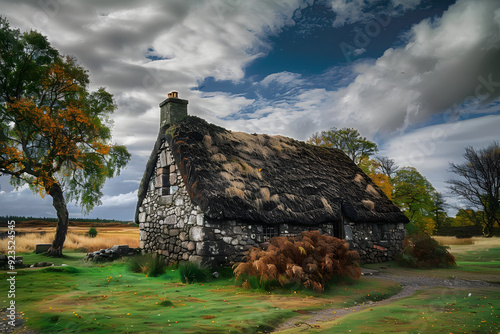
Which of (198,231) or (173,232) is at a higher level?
(198,231)

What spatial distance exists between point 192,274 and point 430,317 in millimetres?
6404

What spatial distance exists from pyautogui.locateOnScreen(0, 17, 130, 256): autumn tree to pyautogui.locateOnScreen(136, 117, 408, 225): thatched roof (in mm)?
7409

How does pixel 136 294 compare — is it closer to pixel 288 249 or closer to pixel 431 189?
pixel 288 249

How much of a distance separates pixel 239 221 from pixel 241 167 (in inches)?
102

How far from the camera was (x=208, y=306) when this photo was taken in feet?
22.3

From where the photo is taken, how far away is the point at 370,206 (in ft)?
51.0

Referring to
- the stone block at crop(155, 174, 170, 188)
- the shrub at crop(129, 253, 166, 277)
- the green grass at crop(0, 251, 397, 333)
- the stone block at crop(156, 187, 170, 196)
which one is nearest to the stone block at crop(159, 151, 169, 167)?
the stone block at crop(155, 174, 170, 188)

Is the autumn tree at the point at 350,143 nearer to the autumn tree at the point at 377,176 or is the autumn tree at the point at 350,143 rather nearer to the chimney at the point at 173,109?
the autumn tree at the point at 377,176

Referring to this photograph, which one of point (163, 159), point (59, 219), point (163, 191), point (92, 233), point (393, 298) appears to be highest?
point (163, 159)

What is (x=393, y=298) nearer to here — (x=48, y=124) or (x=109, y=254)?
(x=109, y=254)

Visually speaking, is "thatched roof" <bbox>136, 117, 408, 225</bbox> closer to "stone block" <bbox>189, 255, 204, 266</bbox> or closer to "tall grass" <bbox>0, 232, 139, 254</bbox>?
"stone block" <bbox>189, 255, 204, 266</bbox>

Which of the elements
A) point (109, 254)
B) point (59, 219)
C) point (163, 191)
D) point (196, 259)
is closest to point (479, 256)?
point (196, 259)

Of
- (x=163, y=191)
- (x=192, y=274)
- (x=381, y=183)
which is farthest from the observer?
(x=381, y=183)

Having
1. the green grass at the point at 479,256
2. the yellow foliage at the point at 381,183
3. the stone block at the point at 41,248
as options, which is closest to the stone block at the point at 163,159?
the stone block at the point at 41,248
